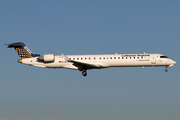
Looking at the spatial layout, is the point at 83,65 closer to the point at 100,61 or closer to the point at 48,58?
the point at 100,61

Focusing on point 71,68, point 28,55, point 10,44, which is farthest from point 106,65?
point 10,44

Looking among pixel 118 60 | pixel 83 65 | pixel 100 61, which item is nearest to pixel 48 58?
pixel 83 65

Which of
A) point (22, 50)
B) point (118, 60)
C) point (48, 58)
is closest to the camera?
point (118, 60)

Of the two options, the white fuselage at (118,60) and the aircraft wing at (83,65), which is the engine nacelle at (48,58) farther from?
the aircraft wing at (83,65)

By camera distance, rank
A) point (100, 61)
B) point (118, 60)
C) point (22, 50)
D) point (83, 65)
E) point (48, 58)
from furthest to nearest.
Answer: point (22, 50) → point (48, 58) → point (100, 61) → point (118, 60) → point (83, 65)

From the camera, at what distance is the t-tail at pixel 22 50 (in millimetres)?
48156

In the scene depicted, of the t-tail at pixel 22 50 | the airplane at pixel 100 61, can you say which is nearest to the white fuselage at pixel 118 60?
the airplane at pixel 100 61

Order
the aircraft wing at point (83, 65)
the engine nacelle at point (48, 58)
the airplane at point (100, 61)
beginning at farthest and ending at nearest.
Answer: the engine nacelle at point (48, 58) → the airplane at point (100, 61) → the aircraft wing at point (83, 65)

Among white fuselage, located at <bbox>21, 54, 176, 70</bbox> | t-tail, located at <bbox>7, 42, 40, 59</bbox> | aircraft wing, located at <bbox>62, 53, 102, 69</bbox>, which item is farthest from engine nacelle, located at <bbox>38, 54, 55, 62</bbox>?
aircraft wing, located at <bbox>62, 53, 102, 69</bbox>

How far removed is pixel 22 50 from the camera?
4850cm

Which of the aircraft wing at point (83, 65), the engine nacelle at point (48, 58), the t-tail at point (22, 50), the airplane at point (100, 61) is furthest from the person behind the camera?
the t-tail at point (22, 50)

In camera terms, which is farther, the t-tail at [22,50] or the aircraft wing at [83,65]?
the t-tail at [22,50]

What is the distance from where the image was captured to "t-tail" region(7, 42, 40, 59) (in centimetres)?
4816

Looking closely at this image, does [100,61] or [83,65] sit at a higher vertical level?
[100,61]
